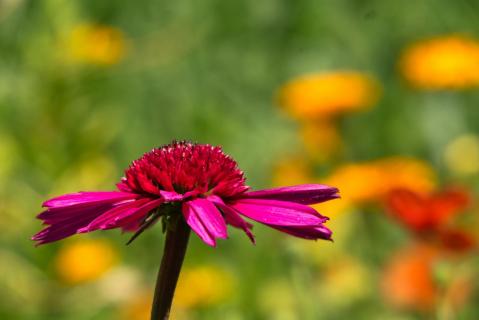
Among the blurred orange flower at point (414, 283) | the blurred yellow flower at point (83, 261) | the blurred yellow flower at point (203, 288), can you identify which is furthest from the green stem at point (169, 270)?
the blurred yellow flower at point (83, 261)

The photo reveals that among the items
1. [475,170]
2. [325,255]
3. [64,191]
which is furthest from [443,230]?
[64,191]

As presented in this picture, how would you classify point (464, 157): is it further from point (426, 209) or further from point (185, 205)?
point (185, 205)

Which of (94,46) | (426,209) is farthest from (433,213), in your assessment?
(94,46)

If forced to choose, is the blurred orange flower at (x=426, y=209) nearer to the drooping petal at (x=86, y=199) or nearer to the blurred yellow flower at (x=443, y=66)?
the drooping petal at (x=86, y=199)

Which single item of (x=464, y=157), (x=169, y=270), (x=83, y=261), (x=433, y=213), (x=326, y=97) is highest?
(x=326, y=97)

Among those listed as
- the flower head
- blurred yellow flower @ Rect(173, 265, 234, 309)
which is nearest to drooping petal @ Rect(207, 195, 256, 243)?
the flower head

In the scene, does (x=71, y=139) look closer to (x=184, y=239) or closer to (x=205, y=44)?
(x=205, y=44)

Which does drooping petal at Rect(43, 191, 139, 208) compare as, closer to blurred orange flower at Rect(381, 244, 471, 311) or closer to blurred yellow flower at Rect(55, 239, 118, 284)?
blurred orange flower at Rect(381, 244, 471, 311)
